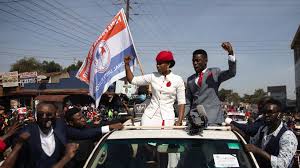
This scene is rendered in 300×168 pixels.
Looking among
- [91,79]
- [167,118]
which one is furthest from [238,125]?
[91,79]

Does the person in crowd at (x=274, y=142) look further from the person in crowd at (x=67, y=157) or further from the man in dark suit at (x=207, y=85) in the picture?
the person in crowd at (x=67, y=157)

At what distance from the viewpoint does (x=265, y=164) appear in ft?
13.3

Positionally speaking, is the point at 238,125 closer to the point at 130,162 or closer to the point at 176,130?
the point at 176,130

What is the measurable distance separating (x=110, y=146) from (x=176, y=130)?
66 centimetres

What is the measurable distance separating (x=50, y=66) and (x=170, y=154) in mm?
84462

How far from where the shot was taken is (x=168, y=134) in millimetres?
3834

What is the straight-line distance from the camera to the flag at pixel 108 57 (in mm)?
6762

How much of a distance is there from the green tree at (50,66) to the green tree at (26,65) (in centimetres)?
113

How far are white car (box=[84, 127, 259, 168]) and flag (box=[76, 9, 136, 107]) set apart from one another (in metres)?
2.80

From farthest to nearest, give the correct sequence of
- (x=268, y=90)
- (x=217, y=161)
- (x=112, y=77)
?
(x=268, y=90)
(x=112, y=77)
(x=217, y=161)

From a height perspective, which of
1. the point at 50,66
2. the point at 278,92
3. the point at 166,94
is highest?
the point at 50,66

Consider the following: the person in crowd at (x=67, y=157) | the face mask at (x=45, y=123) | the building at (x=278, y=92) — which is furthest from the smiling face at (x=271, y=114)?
the building at (x=278, y=92)

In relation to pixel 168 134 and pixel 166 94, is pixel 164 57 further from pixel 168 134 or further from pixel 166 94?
pixel 168 134

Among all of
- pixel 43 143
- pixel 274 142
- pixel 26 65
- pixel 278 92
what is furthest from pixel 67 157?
pixel 26 65
